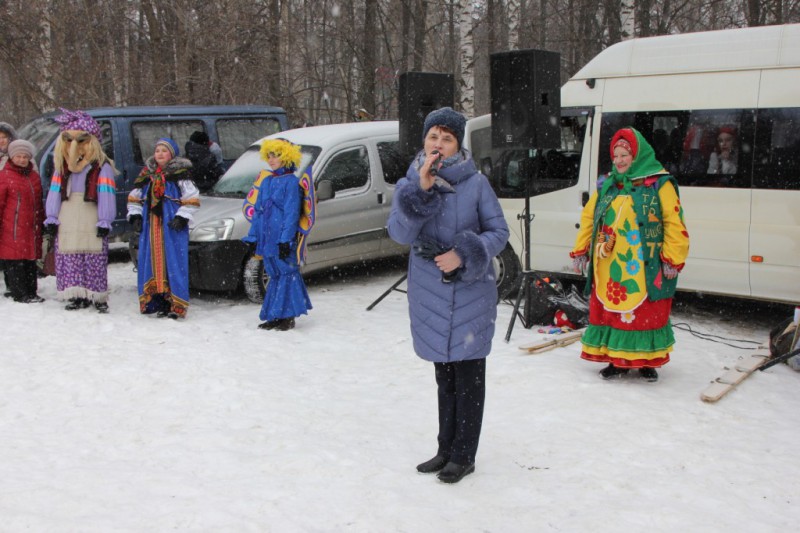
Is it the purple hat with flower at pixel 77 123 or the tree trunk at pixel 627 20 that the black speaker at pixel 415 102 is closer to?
the purple hat with flower at pixel 77 123

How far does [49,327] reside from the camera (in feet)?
23.6

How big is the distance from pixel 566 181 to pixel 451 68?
1342cm

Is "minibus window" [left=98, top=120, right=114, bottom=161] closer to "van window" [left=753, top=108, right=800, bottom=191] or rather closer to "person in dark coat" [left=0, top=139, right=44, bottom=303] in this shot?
"person in dark coat" [left=0, top=139, right=44, bottom=303]

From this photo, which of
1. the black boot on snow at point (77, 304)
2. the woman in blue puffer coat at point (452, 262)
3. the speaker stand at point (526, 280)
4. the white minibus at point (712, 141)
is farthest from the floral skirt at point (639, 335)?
the black boot on snow at point (77, 304)

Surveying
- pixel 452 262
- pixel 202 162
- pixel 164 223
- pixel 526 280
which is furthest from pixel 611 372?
pixel 202 162

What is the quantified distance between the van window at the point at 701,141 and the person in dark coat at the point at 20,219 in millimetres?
5707

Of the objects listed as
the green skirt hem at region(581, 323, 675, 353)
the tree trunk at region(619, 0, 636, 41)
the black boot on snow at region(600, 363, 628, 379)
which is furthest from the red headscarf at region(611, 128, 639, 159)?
the tree trunk at region(619, 0, 636, 41)

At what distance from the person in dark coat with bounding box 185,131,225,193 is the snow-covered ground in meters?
3.14

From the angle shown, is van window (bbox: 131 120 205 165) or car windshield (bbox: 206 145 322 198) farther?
van window (bbox: 131 120 205 165)

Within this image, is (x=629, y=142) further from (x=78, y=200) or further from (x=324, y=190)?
(x=78, y=200)

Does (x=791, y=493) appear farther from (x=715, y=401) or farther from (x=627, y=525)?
(x=715, y=401)

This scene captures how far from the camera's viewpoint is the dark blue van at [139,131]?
33.7 feet

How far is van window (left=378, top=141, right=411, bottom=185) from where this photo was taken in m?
9.86

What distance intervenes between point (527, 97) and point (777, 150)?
7.30ft
